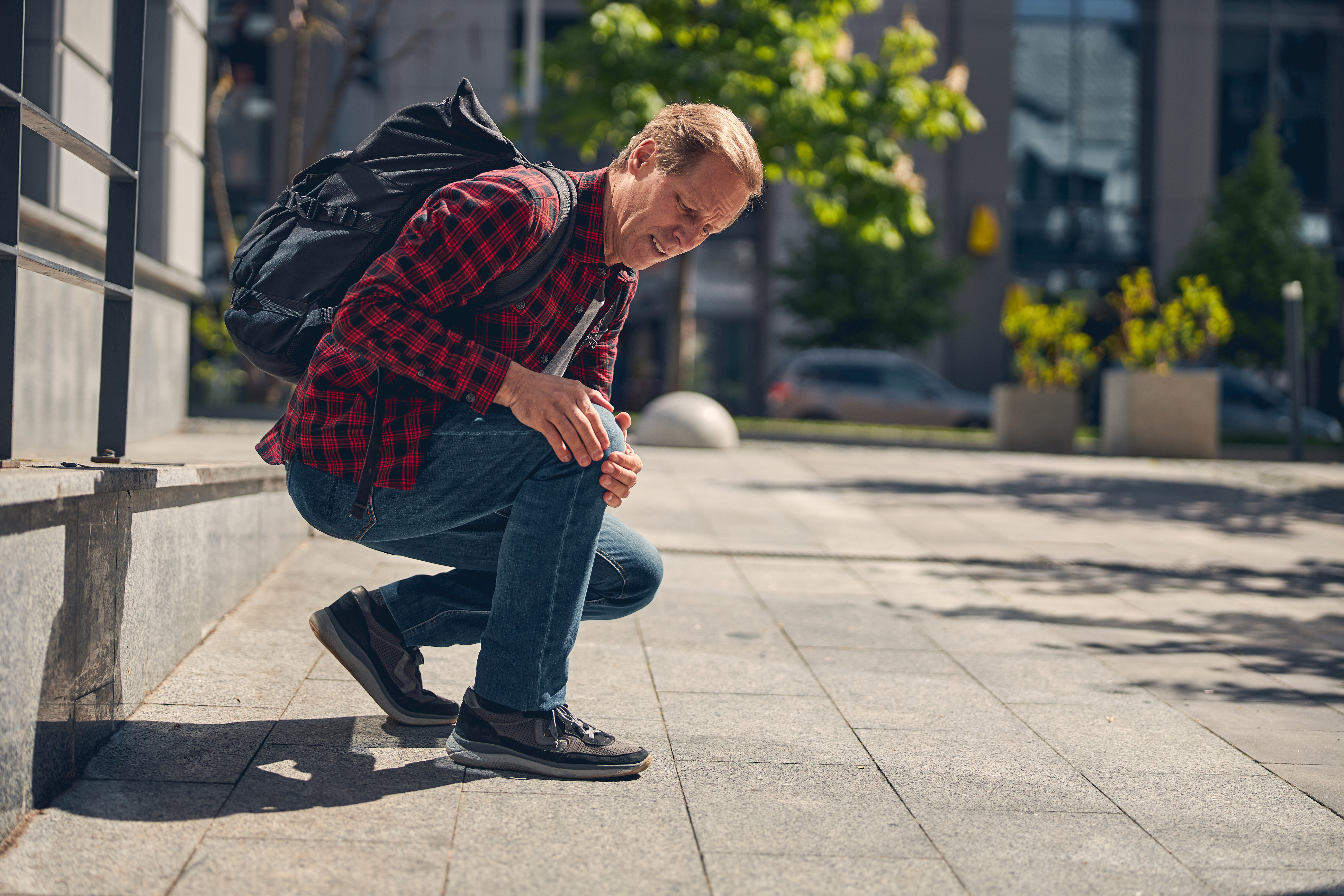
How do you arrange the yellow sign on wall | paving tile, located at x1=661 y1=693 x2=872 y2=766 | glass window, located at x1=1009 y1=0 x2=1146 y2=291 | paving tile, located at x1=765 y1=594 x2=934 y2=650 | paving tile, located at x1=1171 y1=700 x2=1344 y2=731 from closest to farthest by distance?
1. paving tile, located at x1=661 y1=693 x2=872 y2=766
2. paving tile, located at x1=1171 y1=700 x2=1344 y2=731
3. paving tile, located at x1=765 y1=594 x2=934 y2=650
4. the yellow sign on wall
5. glass window, located at x1=1009 y1=0 x2=1146 y2=291

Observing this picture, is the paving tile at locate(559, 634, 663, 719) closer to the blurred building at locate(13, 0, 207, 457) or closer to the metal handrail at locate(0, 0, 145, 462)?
the metal handrail at locate(0, 0, 145, 462)

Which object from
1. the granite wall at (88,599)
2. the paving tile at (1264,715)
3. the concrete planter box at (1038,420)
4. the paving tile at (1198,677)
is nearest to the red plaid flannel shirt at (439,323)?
the granite wall at (88,599)

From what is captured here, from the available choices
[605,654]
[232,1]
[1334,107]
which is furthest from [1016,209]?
[605,654]

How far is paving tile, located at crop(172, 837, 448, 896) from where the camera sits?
2080mm

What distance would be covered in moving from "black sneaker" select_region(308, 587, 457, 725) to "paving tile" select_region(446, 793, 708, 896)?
447mm

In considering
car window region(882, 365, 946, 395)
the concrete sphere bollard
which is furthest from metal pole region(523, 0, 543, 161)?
car window region(882, 365, 946, 395)

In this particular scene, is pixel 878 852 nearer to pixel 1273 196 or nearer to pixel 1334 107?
pixel 1273 196

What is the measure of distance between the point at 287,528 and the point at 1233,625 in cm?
399

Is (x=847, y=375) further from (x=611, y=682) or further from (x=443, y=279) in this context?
(x=443, y=279)

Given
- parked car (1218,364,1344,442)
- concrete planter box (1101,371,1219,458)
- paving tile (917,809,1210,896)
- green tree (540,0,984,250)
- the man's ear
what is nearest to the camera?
paving tile (917,809,1210,896)

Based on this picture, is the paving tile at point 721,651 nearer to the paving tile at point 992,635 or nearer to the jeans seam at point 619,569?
the paving tile at point 992,635

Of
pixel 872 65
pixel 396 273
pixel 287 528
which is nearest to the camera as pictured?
pixel 396 273

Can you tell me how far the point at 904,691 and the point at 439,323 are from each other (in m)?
2.03

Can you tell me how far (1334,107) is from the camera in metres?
29.3
